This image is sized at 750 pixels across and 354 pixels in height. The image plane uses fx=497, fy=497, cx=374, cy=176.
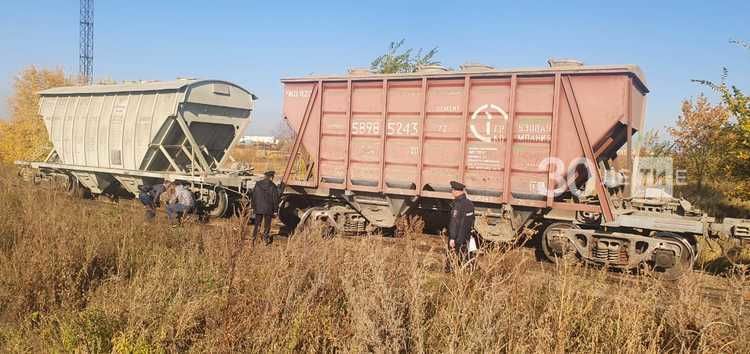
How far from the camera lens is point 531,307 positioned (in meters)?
4.46

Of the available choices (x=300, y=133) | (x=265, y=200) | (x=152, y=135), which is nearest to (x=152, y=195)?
(x=152, y=135)

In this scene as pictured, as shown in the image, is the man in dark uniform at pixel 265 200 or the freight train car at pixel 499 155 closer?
the freight train car at pixel 499 155

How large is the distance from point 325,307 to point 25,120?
28.1 m

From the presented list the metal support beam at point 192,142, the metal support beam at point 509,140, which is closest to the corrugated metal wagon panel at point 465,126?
the metal support beam at point 509,140

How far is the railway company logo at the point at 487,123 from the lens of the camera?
8.41 metres

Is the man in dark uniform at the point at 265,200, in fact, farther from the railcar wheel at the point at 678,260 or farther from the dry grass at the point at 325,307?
the railcar wheel at the point at 678,260

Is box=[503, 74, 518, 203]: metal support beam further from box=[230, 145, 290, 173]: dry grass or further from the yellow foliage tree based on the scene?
the yellow foliage tree

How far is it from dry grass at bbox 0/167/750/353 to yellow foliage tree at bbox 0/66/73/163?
19305mm

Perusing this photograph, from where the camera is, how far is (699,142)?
55.8ft

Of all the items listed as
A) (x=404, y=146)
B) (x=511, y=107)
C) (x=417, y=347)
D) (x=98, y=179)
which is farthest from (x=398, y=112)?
(x=98, y=179)

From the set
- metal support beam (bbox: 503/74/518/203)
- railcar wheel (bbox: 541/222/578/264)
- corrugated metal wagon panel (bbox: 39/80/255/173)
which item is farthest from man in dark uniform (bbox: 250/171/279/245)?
railcar wheel (bbox: 541/222/578/264)

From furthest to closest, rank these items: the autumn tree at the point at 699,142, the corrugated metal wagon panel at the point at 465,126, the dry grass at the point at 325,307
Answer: the autumn tree at the point at 699,142 → the corrugated metal wagon panel at the point at 465,126 → the dry grass at the point at 325,307

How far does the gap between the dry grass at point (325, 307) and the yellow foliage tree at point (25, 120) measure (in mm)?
19305

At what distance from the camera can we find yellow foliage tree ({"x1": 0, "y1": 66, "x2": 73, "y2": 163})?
78.5 feet
